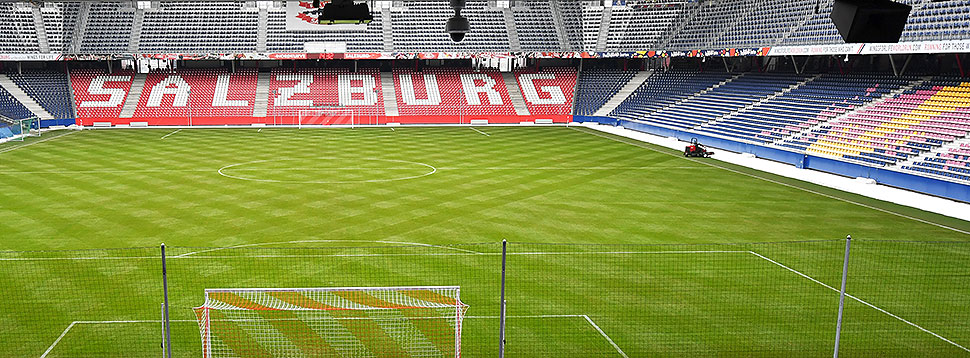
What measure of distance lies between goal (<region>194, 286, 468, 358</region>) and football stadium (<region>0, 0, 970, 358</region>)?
69mm

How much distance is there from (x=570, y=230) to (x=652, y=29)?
157ft

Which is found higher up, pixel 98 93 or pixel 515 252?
pixel 98 93

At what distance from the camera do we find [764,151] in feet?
114

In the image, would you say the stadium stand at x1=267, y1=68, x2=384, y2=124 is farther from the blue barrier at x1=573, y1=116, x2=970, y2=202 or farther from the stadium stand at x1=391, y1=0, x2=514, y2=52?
the blue barrier at x1=573, y1=116, x2=970, y2=202

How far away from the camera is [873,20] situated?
10.7 metres

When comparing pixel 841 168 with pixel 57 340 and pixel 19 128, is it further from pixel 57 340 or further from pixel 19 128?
pixel 19 128

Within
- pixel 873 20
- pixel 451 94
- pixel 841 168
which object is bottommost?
pixel 841 168

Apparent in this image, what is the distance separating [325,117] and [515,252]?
138ft

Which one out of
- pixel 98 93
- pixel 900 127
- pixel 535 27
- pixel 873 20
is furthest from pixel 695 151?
pixel 98 93

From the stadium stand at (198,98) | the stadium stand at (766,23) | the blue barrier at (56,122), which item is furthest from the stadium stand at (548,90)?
the blue barrier at (56,122)

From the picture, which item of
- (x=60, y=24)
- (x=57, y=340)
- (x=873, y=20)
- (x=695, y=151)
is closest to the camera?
(x=873, y=20)

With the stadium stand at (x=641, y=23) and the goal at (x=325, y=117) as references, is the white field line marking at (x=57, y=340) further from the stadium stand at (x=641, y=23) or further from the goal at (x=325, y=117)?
the stadium stand at (x=641, y=23)

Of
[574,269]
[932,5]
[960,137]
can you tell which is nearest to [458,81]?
[932,5]

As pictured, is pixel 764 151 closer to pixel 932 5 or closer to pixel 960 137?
pixel 960 137
